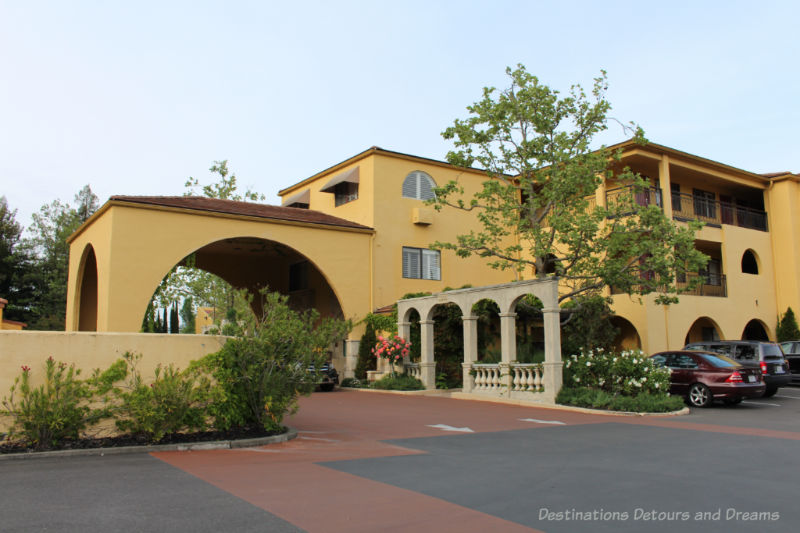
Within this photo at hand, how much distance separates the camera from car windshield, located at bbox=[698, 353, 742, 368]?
16553 millimetres

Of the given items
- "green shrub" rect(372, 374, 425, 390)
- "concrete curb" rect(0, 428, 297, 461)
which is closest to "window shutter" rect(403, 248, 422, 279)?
"green shrub" rect(372, 374, 425, 390)

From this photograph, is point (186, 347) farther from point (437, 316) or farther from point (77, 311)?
point (77, 311)

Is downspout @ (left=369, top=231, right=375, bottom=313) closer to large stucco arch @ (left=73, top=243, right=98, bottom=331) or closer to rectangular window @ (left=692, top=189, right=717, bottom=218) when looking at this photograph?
large stucco arch @ (left=73, top=243, right=98, bottom=331)

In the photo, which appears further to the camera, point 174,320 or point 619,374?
point 174,320

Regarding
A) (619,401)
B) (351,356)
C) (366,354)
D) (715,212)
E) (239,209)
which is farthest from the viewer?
(715,212)

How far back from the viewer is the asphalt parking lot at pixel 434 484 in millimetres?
5570

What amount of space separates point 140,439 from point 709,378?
13.6 metres

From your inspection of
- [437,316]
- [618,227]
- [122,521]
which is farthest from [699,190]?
[122,521]

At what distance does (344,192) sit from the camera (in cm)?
2836

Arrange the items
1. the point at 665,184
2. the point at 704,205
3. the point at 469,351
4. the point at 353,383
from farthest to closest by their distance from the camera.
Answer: the point at 704,205 → the point at 665,184 → the point at 353,383 → the point at 469,351

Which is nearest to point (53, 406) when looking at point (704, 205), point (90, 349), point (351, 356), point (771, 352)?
point (90, 349)

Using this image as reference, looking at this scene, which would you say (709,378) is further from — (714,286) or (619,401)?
(714,286)

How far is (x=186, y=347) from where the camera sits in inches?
410

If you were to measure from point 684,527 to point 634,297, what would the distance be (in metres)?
18.9
